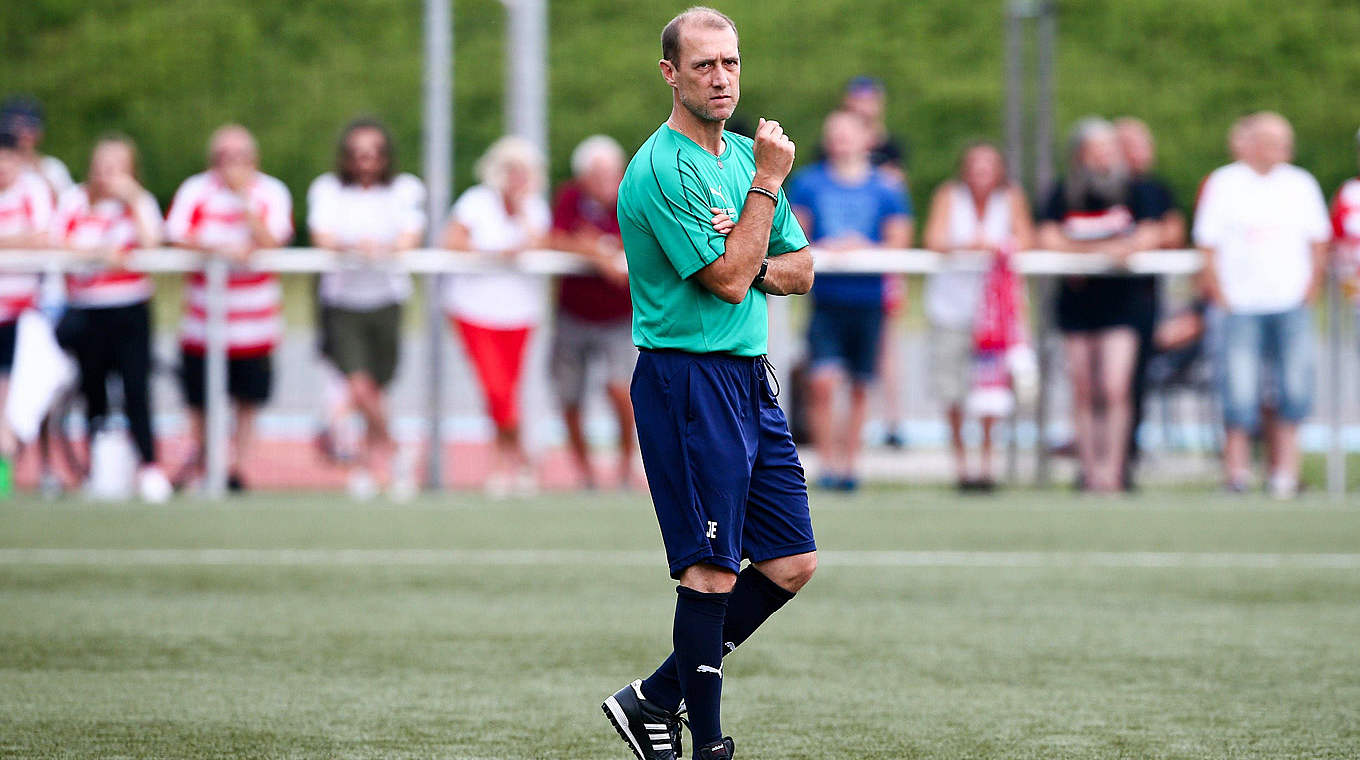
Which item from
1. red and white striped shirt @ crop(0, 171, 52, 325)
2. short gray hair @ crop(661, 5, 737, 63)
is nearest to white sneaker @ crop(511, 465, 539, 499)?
red and white striped shirt @ crop(0, 171, 52, 325)

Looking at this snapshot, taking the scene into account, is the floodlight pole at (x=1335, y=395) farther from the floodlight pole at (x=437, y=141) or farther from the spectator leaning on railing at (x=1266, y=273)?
the floodlight pole at (x=437, y=141)

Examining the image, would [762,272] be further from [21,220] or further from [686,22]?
[21,220]

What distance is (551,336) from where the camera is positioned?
484 inches

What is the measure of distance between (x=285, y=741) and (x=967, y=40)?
25.9m

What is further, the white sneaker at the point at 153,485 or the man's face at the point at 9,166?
the man's face at the point at 9,166

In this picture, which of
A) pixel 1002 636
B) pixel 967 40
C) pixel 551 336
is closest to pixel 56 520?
pixel 551 336

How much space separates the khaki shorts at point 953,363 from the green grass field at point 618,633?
3.79ft

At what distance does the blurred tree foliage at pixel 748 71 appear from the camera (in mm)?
27328

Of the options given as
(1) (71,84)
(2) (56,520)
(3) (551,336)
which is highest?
(1) (71,84)

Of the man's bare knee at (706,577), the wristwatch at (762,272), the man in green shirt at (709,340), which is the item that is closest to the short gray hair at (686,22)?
the man in green shirt at (709,340)

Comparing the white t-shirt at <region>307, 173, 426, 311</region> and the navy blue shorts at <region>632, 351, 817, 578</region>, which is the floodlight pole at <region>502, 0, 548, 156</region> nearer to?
the white t-shirt at <region>307, 173, 426, 311</region>

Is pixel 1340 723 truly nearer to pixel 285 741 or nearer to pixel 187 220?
pixel 285 741

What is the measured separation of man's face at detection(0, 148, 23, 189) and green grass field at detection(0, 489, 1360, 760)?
6.74 feet

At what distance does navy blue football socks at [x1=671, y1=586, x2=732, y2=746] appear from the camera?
469 centimetres
